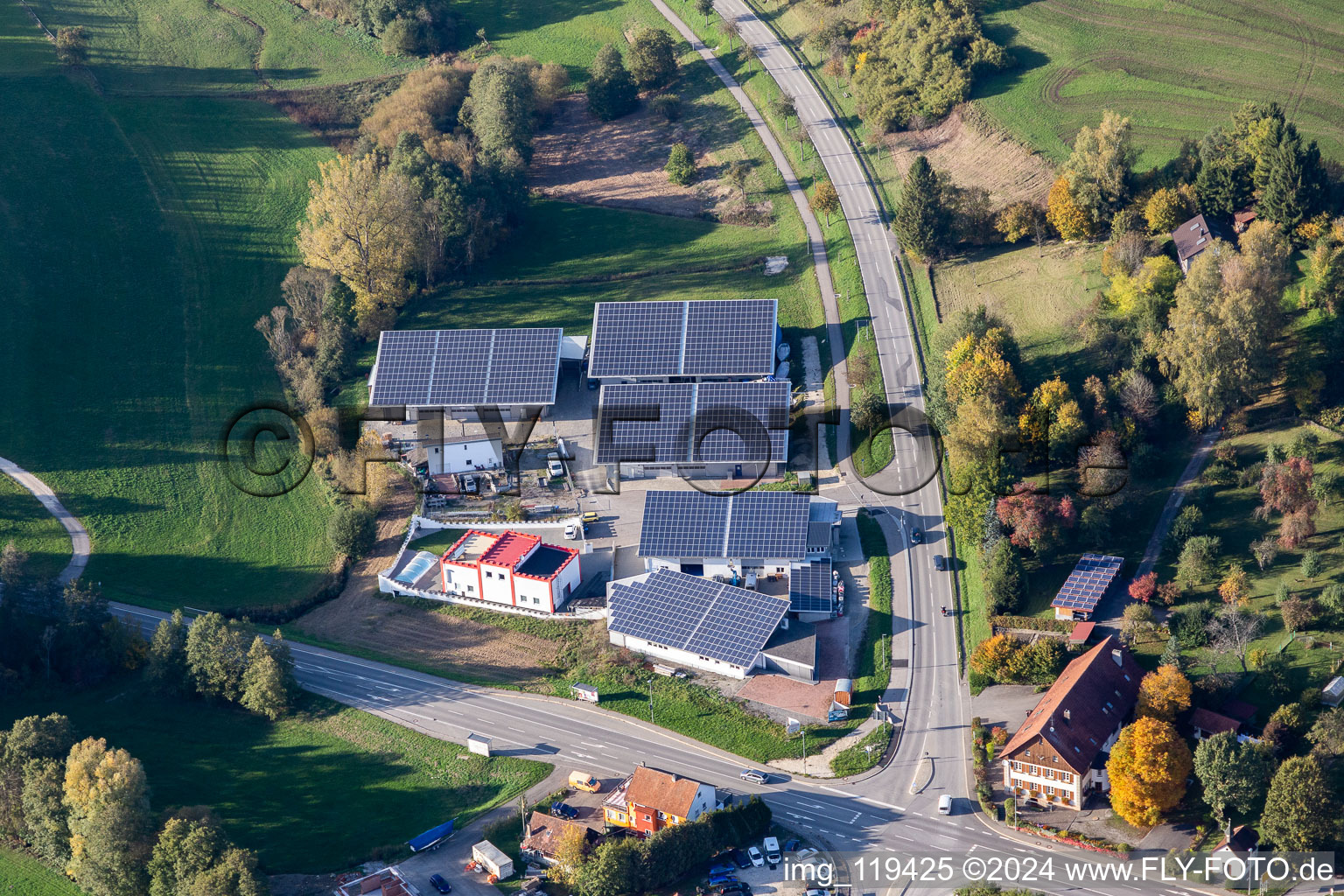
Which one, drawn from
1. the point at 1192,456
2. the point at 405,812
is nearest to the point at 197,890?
the point at 405,812

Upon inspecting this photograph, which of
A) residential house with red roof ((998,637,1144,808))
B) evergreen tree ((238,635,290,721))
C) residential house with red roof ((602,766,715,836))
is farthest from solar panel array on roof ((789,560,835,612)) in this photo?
evergreen tree ((238,635,290,721))

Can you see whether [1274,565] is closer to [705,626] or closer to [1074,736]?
[1074,736]

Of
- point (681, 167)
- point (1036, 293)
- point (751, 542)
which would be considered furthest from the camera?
point (681, 167)

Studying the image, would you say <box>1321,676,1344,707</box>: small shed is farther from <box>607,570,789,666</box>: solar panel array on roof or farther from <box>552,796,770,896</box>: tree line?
Result: <box>607,570,789,666</box>: solar panel array on roof

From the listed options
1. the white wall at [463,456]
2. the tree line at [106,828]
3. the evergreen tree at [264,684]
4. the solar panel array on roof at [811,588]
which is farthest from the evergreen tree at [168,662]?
the solar panel array on roof at [811,588]

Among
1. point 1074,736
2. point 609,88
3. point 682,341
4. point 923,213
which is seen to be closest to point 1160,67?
point 923,213
